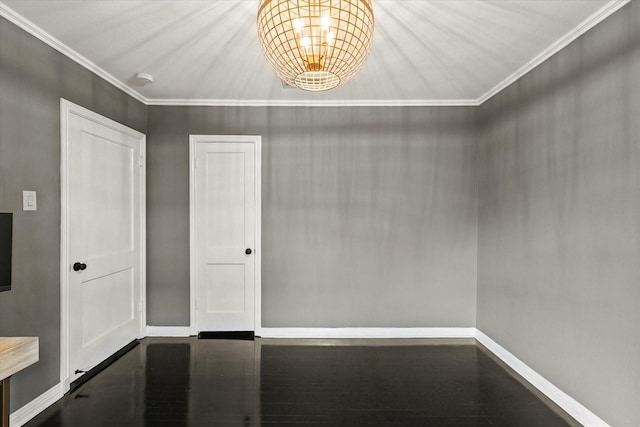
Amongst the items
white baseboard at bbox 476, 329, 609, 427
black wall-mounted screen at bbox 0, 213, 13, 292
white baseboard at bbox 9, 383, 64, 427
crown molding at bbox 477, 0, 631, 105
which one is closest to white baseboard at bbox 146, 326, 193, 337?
white baseboard at bbox 9, 383, 64, 427

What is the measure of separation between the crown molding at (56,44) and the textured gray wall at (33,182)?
0.04m

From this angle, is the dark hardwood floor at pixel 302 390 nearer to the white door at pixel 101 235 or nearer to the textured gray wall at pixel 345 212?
the white door at pixel 101 235

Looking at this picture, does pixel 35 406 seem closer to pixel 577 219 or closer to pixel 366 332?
pixel 366 332

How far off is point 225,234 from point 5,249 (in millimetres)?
2154

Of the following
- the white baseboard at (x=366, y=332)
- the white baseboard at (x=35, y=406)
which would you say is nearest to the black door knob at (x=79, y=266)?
the white baseboard at (x=35, y=406)

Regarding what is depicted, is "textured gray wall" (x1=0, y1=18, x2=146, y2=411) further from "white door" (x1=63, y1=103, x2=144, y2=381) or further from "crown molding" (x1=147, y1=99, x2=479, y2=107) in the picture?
"crown molding" (x1=147, y1=99, x2=479, y2=107)

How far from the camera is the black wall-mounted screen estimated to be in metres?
1.81

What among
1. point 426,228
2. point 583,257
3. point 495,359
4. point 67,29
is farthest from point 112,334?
point 583,257

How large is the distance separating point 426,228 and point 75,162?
3.30 metres

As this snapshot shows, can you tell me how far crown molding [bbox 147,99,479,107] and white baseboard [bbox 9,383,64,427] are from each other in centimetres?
278

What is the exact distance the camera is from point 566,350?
8.22ft

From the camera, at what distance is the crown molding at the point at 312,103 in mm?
3850

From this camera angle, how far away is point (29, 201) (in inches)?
93.5

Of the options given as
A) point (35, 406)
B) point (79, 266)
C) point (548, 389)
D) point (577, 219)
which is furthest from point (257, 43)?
point (548, 389)
